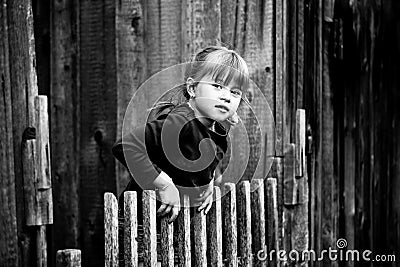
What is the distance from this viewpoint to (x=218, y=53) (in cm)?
332

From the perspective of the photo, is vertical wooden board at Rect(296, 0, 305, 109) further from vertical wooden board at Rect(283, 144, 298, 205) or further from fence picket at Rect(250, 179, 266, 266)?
fence picket at Rect(250, 179, 266, 266)

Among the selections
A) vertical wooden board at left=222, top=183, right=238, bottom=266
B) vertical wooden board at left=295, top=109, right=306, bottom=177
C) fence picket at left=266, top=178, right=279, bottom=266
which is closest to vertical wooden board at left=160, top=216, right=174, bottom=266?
vertical wooden board at left=222, top=183, right=238, bottom=266

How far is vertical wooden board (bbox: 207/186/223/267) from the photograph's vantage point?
10.9 feet

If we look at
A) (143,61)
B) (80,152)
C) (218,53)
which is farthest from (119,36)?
(218,53)

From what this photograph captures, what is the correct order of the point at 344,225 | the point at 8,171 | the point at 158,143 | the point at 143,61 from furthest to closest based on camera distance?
the point at 344,225, the point at 143,61, the point at 158,143, the point at 8,171

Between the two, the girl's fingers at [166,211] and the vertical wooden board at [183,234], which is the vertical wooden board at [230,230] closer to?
the vertical wooden board at [183,234]

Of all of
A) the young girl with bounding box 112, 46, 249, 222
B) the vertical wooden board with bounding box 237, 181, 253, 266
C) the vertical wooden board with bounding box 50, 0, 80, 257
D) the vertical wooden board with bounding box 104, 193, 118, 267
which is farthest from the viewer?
the vertical wooden board with bounding box 50, 0, 80, 257

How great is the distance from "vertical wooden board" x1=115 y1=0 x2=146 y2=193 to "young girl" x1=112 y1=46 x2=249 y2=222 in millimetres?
842

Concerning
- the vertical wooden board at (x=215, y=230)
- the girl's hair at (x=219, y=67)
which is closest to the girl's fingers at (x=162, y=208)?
the vertical wooden board at (x=215, y=230)

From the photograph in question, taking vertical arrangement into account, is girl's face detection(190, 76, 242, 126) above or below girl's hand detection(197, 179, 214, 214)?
above

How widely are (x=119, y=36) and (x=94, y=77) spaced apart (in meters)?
0.27

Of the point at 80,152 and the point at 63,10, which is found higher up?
the point at 63,10

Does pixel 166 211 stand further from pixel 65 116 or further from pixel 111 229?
pixel 65 116

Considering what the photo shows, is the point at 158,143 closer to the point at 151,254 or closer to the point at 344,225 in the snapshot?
the point at 151,254
